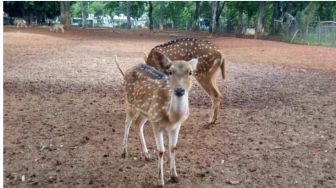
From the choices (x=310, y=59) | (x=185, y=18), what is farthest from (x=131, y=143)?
(x=185, y=18)

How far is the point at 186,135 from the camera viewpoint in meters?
5.70

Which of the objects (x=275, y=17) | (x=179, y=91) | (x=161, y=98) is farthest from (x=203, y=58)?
(x=275, y=17)

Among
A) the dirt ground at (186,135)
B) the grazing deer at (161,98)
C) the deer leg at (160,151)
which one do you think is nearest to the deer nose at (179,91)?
the grazing deer at (161,98)

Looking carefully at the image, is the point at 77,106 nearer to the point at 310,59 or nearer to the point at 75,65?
the point at 75,65

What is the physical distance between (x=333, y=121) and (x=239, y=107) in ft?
5.01

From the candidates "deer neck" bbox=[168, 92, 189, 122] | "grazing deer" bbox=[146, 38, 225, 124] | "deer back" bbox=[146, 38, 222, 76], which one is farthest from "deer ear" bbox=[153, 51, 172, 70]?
"deer back" bbox=[146, 38, 222, 76]

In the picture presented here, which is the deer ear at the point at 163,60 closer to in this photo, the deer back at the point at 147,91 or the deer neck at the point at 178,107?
the deer neck at the point at 178,107

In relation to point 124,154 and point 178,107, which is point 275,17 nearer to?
point 124,154

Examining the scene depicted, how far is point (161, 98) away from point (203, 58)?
2.44 m

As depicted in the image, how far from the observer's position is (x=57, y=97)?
25.0ft

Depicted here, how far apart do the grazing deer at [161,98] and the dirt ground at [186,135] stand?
0.40 metres

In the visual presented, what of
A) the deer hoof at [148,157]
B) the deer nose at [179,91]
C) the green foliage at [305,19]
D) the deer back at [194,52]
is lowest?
the deer hoof at [148,157]

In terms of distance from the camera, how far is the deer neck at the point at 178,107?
12.6 ft

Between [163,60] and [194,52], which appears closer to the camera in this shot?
[163,60]
